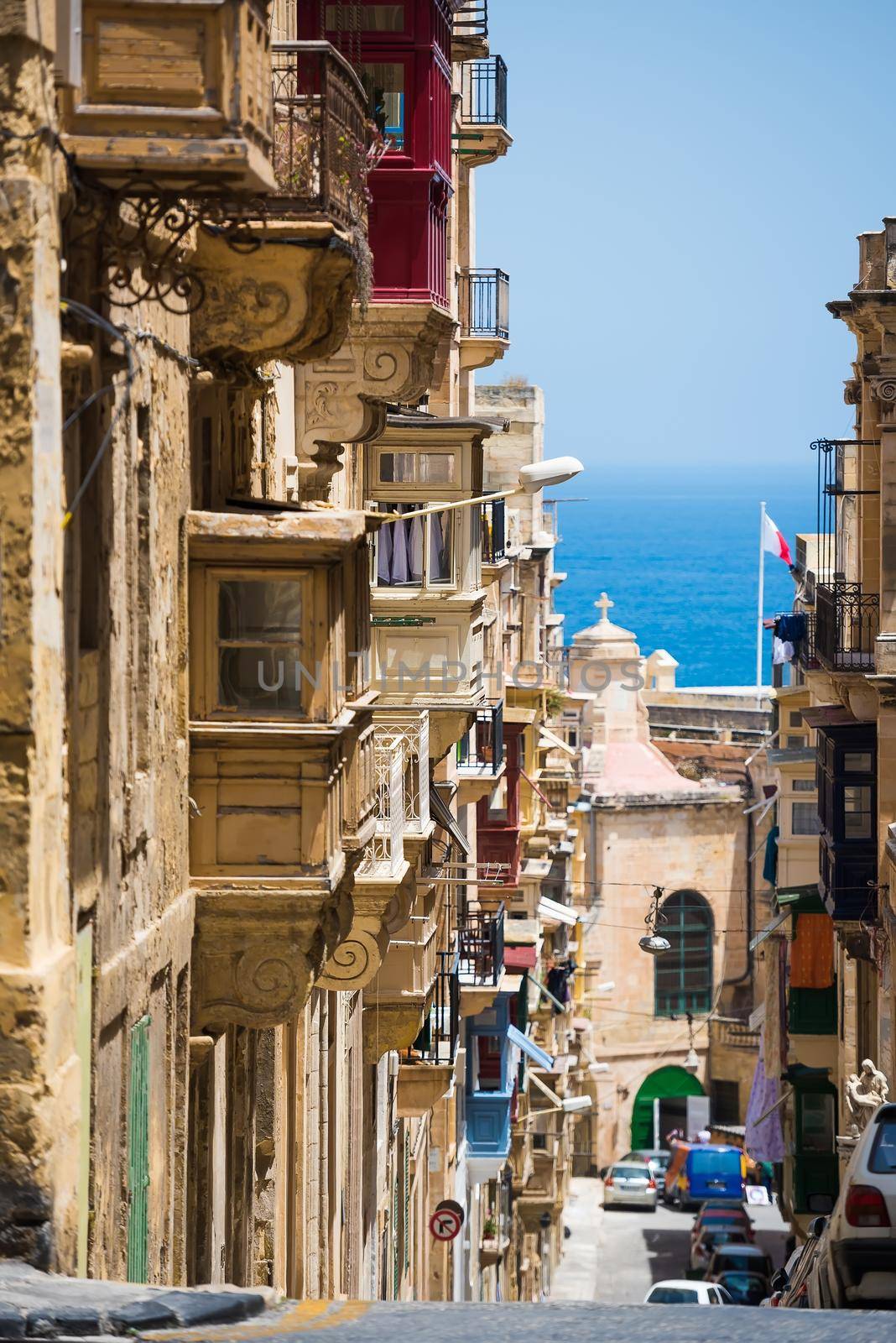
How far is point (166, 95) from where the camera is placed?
905cm

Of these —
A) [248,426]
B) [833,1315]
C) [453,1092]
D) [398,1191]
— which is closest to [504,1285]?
[453,1092]

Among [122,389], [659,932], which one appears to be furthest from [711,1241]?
[122,389]

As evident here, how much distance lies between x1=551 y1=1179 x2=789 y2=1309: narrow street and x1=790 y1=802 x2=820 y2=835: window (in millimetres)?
10712

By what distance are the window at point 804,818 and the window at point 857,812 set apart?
10.7 metres

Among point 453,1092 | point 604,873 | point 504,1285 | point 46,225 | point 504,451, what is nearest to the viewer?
point 46,225

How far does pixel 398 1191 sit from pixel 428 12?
14.7 m

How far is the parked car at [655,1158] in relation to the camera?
6569 centimetres

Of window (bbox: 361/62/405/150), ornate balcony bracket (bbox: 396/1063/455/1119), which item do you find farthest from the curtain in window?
ornate balcony bracket (bbox: 396/1063/455/1119)

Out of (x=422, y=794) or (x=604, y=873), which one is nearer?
(x=422, y=794)

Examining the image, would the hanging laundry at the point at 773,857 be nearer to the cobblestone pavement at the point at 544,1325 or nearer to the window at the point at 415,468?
the window at the point at 415,468

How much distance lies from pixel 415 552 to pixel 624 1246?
38.6 meters

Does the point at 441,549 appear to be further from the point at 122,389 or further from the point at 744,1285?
the point at 744,1285

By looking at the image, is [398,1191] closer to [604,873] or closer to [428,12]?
[428,12]

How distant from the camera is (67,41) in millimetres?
8758
